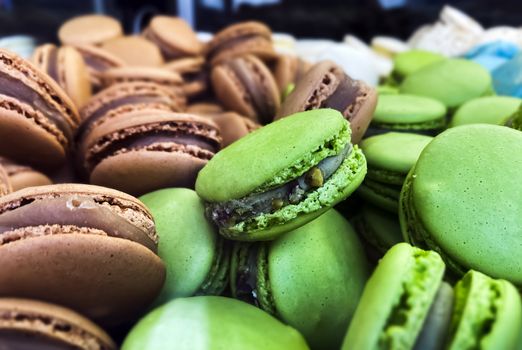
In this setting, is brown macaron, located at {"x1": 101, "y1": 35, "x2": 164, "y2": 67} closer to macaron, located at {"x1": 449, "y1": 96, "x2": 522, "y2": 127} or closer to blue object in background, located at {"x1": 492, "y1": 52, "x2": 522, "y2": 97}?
macaron, located at {"x1": 449, "y1": 96, "x2": 522, "y2": 127}

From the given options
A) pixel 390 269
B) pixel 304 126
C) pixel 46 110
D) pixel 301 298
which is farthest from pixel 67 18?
pixel 390 269

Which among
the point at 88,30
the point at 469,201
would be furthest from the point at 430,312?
the point at 88,30

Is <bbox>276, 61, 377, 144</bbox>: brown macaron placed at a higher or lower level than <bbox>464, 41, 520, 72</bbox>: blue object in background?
higher

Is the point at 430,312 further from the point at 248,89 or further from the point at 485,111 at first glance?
the point at 248,89

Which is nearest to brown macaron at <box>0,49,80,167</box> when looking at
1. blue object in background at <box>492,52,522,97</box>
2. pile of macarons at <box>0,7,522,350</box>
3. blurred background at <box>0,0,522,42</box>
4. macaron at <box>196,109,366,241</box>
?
pile of macarons at <box>0,7,522,350</box>

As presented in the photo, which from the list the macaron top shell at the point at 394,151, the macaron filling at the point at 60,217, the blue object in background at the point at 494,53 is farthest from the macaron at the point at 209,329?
the blue object in background at the point at 494,53

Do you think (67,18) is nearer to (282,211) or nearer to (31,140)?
(31,140)
